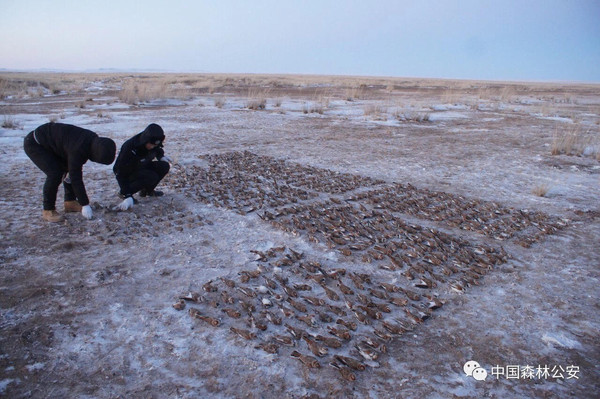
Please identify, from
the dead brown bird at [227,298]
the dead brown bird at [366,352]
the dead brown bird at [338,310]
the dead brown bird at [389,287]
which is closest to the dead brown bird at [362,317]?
the dead brown bird at [338,310]

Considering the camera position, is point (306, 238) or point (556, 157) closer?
point (306, 238)

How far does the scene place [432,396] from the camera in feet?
8.97

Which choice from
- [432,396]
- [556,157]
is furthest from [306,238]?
[556,157]

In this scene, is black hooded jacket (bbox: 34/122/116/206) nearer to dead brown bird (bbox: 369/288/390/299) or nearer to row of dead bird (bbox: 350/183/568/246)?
dead brown bird (bbox: 369/288/390/299)

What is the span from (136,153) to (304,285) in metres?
3.66

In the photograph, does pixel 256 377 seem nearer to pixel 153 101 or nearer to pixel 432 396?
pixel 432 396

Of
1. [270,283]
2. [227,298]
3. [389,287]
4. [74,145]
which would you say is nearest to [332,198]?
[389,287]

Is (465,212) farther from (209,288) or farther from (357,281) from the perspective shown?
(209,288)

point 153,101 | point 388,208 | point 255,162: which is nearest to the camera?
point 388,208

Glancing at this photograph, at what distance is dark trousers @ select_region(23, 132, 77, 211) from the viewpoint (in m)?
5.16

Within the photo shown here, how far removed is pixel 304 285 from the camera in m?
4.09

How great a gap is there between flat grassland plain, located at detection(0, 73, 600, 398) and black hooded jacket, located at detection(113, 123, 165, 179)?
60 cm

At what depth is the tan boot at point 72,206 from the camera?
5758 millimetres

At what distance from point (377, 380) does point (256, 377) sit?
874 millimetres
